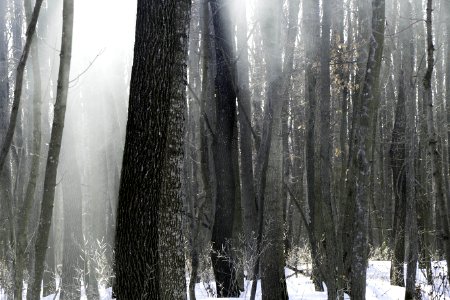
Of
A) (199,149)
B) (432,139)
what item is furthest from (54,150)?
(432,139)

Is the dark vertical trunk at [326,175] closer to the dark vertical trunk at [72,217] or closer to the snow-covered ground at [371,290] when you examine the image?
the snow-covered ground at [371,290]

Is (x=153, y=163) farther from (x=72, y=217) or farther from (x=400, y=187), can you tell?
(x=400, y=187)

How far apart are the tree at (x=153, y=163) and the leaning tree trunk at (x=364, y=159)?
2948 mm

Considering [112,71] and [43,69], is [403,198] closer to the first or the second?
[112,71]

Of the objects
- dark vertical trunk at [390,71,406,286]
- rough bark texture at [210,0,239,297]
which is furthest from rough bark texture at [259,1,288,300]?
dark vertical trunk at [390,71,406,286]

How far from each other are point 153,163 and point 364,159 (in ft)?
10.9

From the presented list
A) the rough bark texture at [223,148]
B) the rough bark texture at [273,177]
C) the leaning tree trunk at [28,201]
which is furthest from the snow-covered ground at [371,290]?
the leaning tree trunk at [28,201]

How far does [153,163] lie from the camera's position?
485cm

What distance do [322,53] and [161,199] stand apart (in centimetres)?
527

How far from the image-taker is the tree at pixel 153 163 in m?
4.80

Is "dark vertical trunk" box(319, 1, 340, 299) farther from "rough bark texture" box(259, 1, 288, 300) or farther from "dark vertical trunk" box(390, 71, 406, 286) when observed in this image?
"dark vertical trunk" box(390, 71, 406, 286)

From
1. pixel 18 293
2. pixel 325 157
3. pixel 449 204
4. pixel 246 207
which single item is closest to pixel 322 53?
pixel 325 157

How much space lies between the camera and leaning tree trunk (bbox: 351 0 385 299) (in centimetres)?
713

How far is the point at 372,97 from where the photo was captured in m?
7.21
